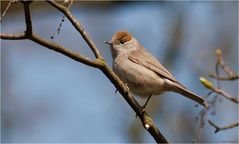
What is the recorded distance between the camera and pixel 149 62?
6.02 m

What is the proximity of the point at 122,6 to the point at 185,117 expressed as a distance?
2178 mm

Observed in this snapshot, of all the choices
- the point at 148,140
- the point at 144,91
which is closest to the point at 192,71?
the point at 148,140

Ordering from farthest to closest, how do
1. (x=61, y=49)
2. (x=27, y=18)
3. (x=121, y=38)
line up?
(x=121, y=38)
(x=61, y=49)
(x=27, y=18)

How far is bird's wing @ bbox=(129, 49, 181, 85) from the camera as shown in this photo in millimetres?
5836

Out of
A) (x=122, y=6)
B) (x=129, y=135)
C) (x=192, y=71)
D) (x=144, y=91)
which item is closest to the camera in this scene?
(x=144, y=91)

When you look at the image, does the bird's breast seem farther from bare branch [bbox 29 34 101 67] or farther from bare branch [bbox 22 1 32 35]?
bare branch [bbox 22 1 32 35]

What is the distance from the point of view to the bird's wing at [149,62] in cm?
584

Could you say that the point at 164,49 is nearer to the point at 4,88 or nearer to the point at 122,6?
the point at 122,6

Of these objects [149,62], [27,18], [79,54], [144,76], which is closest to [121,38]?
[149,62]

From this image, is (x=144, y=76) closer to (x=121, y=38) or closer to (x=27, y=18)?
(x=121, y=38)

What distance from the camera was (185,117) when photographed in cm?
836

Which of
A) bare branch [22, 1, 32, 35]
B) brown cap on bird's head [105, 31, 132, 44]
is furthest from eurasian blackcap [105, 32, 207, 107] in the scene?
bare branch [22, 1, 32, 35]

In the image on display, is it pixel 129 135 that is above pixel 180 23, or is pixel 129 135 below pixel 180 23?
below

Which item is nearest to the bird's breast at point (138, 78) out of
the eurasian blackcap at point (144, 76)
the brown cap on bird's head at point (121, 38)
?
the eurasian blackcap at point (144, 76)
